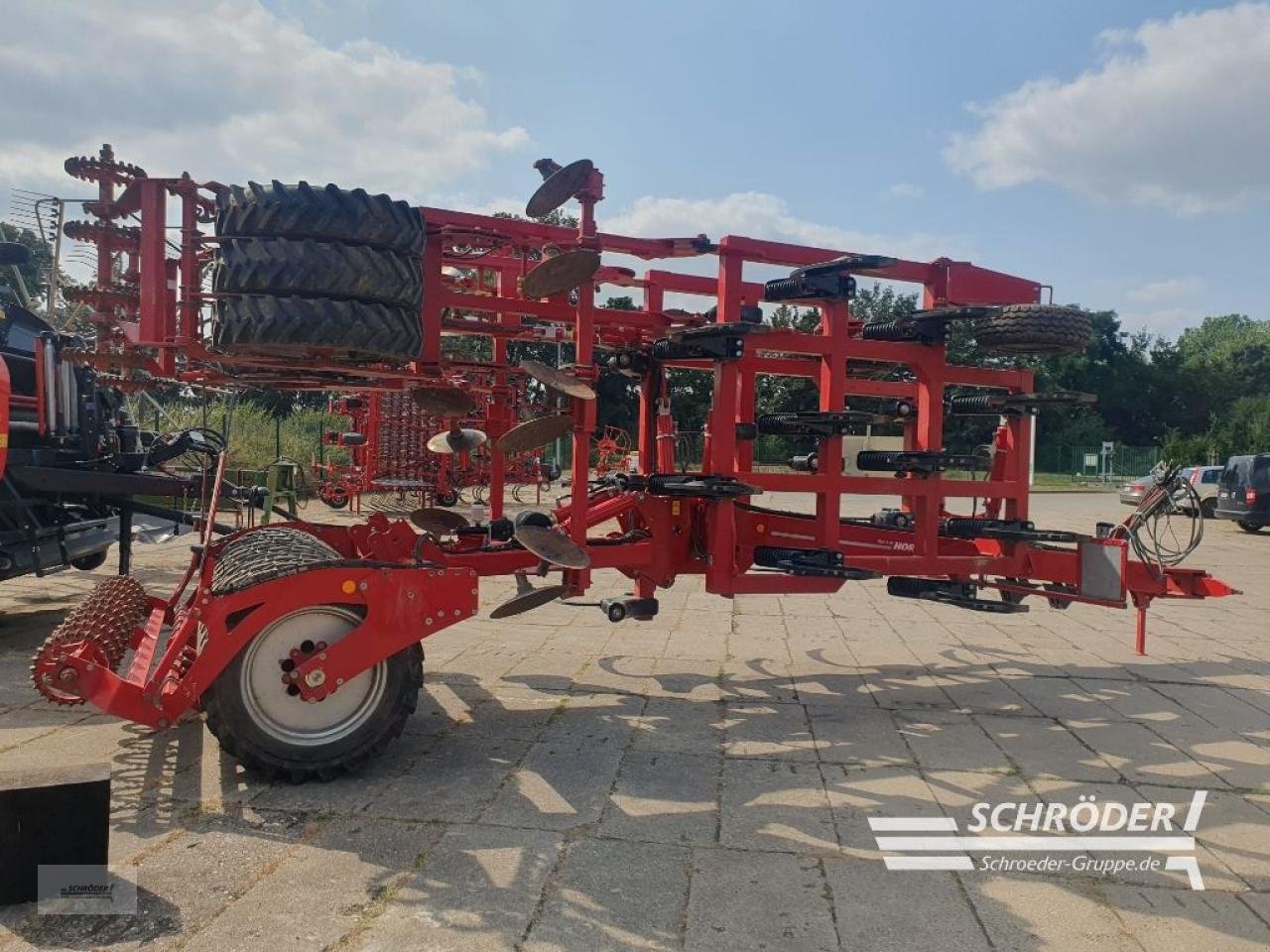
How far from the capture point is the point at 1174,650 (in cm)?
676

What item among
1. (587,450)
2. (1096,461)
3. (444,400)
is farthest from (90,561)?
(1096,461)

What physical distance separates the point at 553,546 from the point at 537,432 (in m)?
0.57

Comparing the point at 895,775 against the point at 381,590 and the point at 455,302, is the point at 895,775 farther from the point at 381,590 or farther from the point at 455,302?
the point at 455,302

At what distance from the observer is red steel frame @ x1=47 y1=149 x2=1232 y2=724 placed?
3.69 m

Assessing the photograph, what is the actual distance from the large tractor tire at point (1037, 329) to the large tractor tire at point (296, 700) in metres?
3.62

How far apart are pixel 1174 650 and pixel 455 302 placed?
20.1 ft

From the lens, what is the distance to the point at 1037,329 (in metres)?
4.79

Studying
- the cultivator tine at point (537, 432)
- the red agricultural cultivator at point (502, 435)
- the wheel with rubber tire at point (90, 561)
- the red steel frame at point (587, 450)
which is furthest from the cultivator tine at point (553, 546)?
the wheel with rubber tire at point (90, 561)

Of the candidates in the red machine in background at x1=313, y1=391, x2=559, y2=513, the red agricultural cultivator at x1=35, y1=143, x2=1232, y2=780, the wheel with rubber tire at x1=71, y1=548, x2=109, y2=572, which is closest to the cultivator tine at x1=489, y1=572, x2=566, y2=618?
the red agricultural cultivator at x1=35, y1=143, x2=1232, y2=780

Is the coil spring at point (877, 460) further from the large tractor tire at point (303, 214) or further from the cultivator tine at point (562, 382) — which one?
the large tractor tire at point (303, 214)

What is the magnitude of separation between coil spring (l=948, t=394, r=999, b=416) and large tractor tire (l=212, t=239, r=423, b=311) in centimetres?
373

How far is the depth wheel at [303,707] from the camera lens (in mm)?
3541

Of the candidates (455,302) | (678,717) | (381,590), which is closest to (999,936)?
(678,717)

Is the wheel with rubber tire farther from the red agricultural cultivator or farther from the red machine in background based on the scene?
the red machine in background
